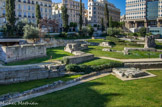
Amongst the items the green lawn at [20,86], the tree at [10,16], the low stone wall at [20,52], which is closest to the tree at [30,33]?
the tree at [10,16]

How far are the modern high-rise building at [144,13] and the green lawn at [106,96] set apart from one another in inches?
3339

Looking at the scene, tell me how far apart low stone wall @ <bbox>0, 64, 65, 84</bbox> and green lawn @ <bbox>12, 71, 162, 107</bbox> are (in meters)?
4.94

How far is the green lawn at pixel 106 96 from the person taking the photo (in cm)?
1211

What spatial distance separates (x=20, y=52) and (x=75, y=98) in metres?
15.8

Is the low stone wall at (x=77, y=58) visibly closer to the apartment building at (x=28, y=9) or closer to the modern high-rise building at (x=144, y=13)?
the apartment building at (x=28, y=9)

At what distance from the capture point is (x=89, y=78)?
20.0 m

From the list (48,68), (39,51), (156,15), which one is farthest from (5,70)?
(156,15)

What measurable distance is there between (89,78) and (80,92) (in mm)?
5460

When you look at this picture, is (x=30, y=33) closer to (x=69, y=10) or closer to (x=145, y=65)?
(x=145, y=65)

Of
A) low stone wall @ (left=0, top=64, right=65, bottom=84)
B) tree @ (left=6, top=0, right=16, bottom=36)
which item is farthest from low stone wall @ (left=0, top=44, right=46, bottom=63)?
tree @ (left=6, top=0, right=16, bottom=36)

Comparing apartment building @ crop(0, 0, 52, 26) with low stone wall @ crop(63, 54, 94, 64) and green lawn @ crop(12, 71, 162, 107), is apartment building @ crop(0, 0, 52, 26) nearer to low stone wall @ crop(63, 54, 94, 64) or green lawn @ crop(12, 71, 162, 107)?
low stone wall @ crop(63, 54, 94, 64)

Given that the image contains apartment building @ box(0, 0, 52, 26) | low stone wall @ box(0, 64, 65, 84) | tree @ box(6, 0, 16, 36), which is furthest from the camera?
apartment building @ box(0, 0, 52, 26)

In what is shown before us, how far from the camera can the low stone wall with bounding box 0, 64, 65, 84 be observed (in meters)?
17.8

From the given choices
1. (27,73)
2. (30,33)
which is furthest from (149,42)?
(27,73)
